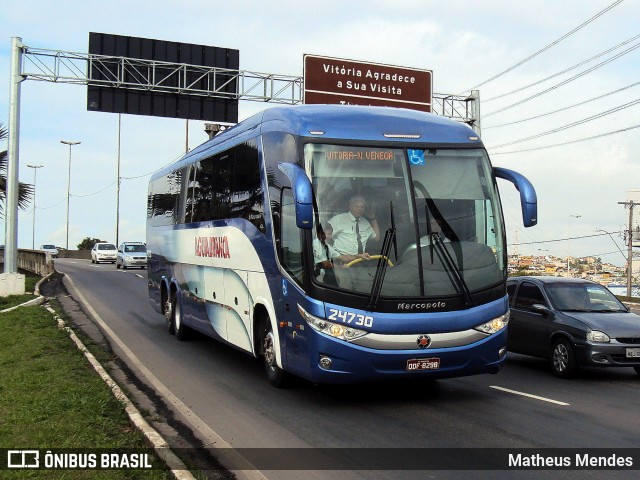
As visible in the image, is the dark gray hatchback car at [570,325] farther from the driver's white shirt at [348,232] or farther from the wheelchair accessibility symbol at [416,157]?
the driver's white shirt at [348,232]

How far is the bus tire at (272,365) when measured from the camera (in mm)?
9897

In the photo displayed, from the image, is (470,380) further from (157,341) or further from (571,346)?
(157,341)

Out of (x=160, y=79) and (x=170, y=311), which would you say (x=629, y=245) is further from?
(x=170, y=311)

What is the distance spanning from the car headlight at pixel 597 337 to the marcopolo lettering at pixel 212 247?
5652 mm

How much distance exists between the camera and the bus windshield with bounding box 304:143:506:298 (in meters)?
8.61

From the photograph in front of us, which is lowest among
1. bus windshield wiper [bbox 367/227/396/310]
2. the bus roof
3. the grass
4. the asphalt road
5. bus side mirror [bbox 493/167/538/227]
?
the asphalt road

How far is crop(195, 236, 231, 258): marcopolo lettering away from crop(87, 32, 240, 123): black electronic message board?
46.6ft

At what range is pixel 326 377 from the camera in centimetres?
855

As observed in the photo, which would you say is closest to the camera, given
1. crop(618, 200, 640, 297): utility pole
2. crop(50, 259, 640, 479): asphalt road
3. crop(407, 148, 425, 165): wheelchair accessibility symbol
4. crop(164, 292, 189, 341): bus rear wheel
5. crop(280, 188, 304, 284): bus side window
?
crop(50, 259, 640, 479): asphalt road

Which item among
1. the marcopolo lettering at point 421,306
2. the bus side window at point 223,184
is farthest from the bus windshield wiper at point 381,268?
the bus side window at point 223,184

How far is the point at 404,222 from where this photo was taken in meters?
8.80

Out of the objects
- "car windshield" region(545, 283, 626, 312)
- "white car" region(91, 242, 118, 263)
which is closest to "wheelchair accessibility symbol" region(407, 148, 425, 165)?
"car windshield" region(545, 283, 626, 312)

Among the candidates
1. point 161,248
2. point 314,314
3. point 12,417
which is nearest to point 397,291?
point 314,314

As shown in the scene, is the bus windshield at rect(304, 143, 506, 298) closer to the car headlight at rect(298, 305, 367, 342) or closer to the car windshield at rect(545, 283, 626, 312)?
the car headlight at rect(298, 305, 367, 342)
